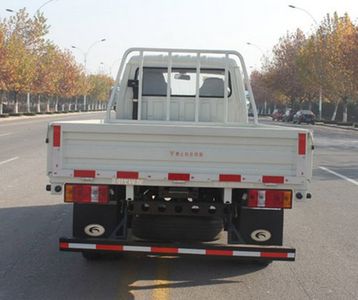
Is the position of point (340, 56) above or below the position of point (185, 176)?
above

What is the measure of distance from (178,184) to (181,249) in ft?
2.00

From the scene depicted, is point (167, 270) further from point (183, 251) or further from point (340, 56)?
point (340, 56)

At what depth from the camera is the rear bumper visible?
5.44 m

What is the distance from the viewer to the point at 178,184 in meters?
5.39

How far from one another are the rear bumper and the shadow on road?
125 millimetres

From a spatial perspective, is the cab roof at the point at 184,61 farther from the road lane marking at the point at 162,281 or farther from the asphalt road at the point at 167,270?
the road lane marking at the point at 162,281

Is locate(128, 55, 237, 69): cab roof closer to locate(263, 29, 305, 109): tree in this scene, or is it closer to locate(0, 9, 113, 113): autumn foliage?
locate(0, 9, 113, 113): autumn foliage

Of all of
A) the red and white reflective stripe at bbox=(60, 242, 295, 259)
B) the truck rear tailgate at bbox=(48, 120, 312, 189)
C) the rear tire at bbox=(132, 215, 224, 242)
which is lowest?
the red and white reflective stripe at bbox=(60, 242, 295, 259)

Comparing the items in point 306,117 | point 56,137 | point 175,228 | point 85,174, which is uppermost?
point 306,117

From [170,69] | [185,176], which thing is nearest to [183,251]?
[185,176]

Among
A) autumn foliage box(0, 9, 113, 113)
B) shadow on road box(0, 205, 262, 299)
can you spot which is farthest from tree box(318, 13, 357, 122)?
shadow on road box(0, 205, 262, 299)

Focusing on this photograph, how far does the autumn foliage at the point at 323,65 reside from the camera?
2126 inches

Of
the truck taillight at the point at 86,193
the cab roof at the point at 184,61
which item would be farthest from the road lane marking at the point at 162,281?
the cab roof at the point at 184,61

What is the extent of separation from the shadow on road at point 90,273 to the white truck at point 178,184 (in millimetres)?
369
